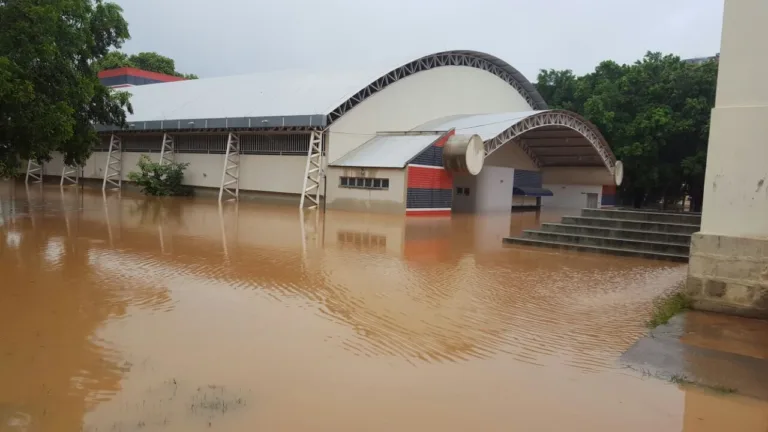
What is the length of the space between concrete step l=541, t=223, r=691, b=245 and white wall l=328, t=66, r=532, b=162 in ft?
46.9

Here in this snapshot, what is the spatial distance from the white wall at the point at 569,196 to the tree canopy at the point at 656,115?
2.93m

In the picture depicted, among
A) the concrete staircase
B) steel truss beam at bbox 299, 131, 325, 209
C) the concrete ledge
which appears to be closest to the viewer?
the concrete ledge

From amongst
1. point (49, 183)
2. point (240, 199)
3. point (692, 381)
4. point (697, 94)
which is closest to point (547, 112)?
point (697, 94)

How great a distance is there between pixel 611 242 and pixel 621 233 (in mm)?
394

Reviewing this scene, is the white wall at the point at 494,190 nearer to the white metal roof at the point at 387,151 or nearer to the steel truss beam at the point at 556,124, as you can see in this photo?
the steel truss beam at the point at 556,124

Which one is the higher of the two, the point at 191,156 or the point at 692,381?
the point at 191,156

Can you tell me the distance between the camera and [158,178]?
32.4 metres

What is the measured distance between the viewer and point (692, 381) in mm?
5395

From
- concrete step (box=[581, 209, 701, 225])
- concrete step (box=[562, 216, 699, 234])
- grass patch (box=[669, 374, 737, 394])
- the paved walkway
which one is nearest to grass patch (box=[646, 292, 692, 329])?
the paved walkway

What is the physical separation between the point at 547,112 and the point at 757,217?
73.0 ft

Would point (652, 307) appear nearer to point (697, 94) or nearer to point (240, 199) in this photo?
point (240, 199)

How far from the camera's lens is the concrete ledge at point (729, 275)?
25.5 ft

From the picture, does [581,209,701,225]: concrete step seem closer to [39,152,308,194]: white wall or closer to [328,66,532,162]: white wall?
[328,66,532,162]: white wall

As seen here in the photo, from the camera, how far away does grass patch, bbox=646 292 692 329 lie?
7.61 metres
